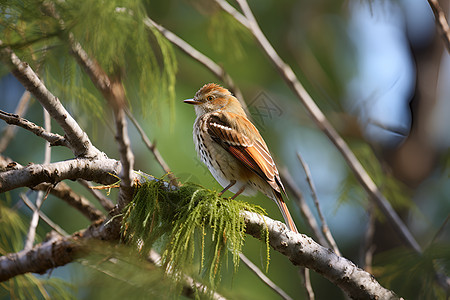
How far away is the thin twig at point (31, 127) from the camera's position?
253 centimetres

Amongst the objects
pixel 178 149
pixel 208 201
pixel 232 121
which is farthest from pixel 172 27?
pixel 208 201

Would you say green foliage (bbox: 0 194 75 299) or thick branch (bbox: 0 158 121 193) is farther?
green foliage (bbox: 0 194 75 299)

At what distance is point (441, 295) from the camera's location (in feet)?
10.0

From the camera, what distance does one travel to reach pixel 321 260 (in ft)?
9.09

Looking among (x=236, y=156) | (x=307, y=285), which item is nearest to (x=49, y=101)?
(x=236, y=156)

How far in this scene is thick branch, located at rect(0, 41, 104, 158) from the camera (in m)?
2.13

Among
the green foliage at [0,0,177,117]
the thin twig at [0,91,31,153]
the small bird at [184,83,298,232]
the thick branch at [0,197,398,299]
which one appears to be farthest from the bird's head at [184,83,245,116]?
the green foliage at [0,0,177,117]

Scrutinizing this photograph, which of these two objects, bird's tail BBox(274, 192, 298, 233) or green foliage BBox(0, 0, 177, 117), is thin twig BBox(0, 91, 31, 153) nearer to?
green foliage BBox(0, 0, 177, 117)

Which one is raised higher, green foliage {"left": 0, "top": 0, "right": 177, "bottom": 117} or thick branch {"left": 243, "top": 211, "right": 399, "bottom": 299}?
green foliage {"left": 0, "top": 0, "right": 177, "bottom": 117}

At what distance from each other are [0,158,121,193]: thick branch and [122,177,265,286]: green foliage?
27 cm

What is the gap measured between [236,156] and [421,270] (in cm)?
172

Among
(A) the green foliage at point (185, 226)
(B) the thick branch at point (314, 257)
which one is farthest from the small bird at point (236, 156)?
(A) the green foliage at point (185, 226)

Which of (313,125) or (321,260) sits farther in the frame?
(313,125)

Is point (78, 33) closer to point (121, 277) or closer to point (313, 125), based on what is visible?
point (121, 277)
